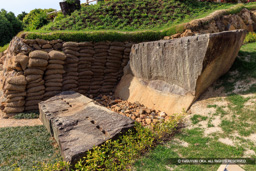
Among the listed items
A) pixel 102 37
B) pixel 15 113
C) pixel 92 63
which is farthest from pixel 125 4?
pixel 15 113

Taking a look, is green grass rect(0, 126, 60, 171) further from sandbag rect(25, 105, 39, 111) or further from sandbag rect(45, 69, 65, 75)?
sandbag rect(45, 69, 65, 75)

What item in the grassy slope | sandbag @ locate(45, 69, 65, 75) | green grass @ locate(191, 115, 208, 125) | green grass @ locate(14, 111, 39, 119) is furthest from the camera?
sandbag @ locate(45, 69, 65, 75)

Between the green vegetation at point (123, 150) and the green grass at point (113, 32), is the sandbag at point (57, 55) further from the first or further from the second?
the green vegetation at point (123, 150)

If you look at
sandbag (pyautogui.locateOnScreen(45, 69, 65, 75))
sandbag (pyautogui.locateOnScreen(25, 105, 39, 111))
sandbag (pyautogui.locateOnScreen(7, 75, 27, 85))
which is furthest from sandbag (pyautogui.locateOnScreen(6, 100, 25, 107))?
sandbag (pyautogui.locateOnScreen(45, 69, 65, 75))

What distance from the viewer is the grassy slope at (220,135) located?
3279mm

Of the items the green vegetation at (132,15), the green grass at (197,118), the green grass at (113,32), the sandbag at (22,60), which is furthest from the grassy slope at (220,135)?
the green vegetation at (132,15)

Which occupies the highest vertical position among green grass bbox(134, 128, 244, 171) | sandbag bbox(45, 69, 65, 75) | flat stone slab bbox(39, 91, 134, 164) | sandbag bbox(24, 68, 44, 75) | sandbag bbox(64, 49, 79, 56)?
sandbag bbox(64, 49, 79, 56)

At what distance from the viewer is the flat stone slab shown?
3.55 meters

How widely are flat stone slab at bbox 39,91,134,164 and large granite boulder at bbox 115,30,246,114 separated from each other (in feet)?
6.55

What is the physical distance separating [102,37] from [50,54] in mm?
2470

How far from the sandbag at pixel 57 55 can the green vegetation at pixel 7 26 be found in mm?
→ 10966

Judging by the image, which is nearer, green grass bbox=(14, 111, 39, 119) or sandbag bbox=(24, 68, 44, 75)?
green grass bbox=(14, 111, 39, 119)

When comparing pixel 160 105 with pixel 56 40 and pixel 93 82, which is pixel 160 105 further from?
pixel 56 40

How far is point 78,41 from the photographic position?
7910 mm
